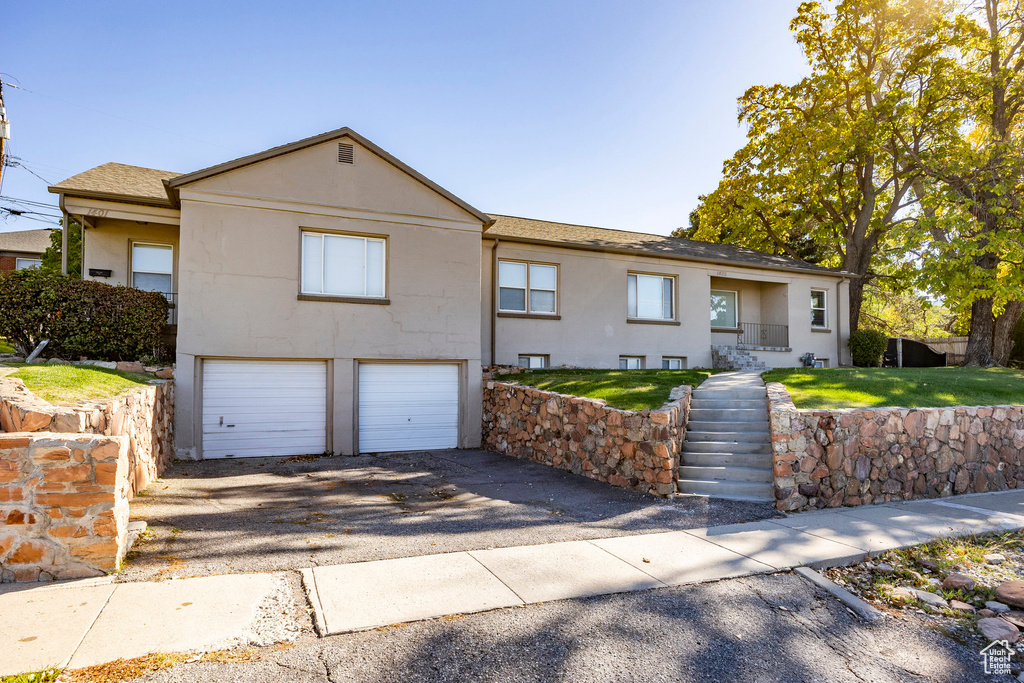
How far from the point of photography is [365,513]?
686cm

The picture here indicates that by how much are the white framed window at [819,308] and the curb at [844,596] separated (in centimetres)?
1862

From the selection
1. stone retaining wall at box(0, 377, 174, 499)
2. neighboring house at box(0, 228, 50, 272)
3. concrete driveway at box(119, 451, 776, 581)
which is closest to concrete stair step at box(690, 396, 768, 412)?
concrete driveway at box(119, 451, 776, 581)

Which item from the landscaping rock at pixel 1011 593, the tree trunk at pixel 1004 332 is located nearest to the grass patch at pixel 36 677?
the landscaping rock at pixel 1011 593

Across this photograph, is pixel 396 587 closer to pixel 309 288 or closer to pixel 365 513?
pixel 365 513

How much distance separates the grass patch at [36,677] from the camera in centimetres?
294

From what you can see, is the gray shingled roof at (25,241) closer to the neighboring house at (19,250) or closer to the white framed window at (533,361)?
the neighboring house at (19,250)

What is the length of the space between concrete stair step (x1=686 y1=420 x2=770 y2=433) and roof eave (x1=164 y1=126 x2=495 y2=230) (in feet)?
21.8

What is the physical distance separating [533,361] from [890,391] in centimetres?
851

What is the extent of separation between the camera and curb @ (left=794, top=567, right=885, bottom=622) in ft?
14.1

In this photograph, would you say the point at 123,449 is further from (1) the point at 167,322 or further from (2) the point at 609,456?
(1) the point at 167,322

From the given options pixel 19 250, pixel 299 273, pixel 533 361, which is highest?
pixel 19 250

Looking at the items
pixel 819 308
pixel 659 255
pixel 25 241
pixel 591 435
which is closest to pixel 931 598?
pixel 591 435

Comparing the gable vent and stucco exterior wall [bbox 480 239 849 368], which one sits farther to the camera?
stucco exterior wall [bbox 480 239 849 368]

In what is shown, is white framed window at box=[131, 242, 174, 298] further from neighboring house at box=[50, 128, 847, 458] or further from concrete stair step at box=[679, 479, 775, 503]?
concrete stair step at box=[679, 479, 775, 503]
